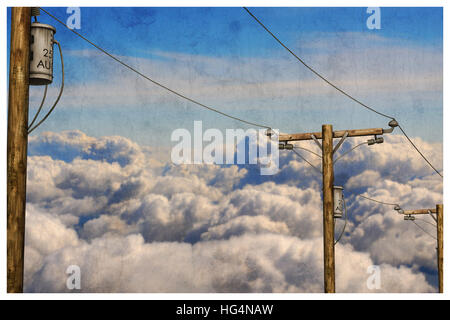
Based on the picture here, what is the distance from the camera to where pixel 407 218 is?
27.9 m

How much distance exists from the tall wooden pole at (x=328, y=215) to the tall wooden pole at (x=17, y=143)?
837 cm

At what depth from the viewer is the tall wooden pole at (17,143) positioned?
25.0 ft

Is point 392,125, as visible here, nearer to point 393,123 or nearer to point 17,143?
point 393,123

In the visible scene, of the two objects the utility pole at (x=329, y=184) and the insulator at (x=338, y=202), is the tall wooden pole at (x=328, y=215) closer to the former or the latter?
the utility pole at (x=329, y=184)

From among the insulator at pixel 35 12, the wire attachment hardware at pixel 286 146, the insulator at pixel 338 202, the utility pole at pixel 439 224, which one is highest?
the insulator at pixel 35 12

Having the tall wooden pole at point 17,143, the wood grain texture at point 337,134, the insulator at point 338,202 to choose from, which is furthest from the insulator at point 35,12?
the insulator at point 338,202

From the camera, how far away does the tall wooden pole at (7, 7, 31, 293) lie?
300 inches

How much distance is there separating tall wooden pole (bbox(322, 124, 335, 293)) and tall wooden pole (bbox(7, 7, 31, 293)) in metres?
8.37

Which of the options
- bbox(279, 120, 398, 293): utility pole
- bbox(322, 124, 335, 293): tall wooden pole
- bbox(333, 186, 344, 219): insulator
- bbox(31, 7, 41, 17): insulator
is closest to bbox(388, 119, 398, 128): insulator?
bbox(279, 120, 398, 293): utility pole
